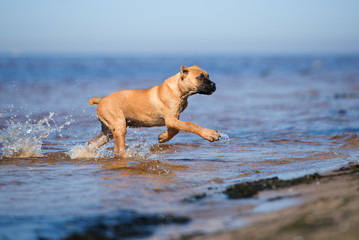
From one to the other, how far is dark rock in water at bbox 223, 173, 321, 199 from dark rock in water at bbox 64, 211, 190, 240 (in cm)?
101

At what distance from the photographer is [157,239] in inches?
→ 147

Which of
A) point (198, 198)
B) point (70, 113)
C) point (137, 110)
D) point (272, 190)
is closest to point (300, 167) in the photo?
point (272, 190)

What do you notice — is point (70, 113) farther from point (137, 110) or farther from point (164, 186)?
point (164, 186)

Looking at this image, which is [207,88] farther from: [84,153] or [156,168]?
[84,153]

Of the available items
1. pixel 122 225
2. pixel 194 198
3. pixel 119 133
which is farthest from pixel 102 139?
pixel 122 225

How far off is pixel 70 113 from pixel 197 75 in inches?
299

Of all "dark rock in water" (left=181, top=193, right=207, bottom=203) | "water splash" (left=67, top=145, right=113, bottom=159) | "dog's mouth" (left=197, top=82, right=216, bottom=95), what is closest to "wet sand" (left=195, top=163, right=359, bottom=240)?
"dark rock in water" (left=181, top=193, right=207, bottom=203)

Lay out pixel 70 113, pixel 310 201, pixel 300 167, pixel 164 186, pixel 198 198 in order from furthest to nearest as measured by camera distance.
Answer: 1. pixel 70 113
2. pixel 300 167
3. pixel 164 186
4. pixel 198 198
5. pixel 310 201

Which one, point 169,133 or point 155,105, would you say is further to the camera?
point 169,133

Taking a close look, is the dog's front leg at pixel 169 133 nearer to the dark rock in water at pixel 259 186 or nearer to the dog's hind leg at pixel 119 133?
the dog's hind leg at pixel 119 133

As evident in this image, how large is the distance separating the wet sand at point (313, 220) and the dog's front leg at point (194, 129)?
281 centimetres

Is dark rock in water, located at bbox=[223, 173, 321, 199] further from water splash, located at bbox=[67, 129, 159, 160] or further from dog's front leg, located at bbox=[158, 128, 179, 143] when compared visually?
water splash, located at bbox=[67, 129, 159, 160]

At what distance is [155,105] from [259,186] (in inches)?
120

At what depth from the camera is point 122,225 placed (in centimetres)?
412
